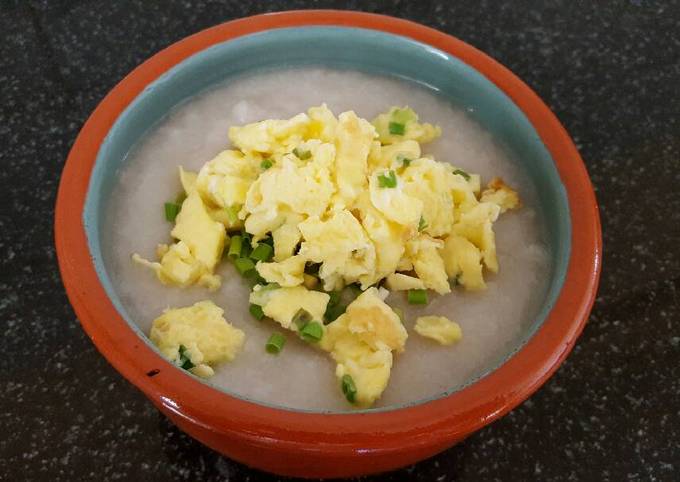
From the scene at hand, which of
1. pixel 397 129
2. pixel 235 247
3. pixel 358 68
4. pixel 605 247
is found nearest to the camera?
pixel 235 247

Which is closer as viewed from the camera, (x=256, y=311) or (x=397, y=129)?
(x=256, y=311)

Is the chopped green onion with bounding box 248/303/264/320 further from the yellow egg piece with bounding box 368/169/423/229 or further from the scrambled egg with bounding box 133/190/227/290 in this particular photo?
the yellow egg piece with bounding box 368/169/423/229

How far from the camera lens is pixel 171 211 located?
92 cm

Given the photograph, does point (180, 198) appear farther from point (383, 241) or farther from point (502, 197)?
point (502, 197)

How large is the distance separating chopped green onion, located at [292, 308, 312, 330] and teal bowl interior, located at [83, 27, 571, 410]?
0.24m

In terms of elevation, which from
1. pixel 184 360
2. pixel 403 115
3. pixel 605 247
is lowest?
pixel 605 247

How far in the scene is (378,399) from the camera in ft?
2.60

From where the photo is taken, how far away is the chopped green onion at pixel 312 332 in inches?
32.0

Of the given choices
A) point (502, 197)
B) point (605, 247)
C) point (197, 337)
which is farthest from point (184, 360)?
point (605, 247)

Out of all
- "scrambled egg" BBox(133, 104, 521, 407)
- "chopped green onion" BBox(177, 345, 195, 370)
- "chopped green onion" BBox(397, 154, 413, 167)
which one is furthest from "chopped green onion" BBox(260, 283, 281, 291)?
"chopped green onion" BBox(397, 154, 413, 167)

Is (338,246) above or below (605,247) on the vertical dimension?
above

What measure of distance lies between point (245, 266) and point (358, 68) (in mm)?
405

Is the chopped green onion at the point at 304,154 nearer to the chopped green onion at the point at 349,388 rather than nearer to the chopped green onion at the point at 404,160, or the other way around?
the chopped green onion at the point at 404,160

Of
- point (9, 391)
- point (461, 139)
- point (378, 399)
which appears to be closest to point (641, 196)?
point (461, 139)
